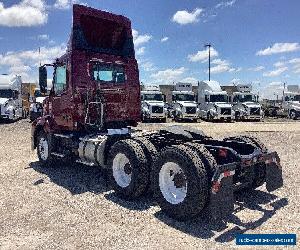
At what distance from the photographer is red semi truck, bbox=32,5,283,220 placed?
18.9ft

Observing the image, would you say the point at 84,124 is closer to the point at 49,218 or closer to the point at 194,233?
the point at 49,218

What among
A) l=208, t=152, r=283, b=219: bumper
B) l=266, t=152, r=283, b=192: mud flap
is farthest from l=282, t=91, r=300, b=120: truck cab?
l=208, t=152, r=283, b=219: bumper

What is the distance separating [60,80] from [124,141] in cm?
330

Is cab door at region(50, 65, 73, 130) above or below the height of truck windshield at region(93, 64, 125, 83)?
below

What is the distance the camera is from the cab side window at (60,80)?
30.3ft

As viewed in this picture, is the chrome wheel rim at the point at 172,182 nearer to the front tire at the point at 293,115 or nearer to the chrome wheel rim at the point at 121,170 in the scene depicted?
the chrome wheel rim at the point at 121,170

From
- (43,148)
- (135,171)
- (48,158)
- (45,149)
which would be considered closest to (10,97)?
(43,148)

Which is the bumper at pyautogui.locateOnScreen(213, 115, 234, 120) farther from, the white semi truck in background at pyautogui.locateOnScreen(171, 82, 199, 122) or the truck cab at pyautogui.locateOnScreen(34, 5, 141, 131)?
the truck cab at pyautogui.locateOnScreen(34, 5, 141, 131)

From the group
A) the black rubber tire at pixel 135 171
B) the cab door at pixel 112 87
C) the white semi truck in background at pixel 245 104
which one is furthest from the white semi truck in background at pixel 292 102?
the black rubber tire at pixel 135 171

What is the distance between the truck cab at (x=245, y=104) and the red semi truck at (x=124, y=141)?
75.5 feet

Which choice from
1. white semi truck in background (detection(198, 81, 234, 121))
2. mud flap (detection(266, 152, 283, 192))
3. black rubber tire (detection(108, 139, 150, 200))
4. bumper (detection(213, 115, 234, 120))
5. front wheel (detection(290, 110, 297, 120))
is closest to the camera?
mud flap (detection(266, 152, 283, 192))

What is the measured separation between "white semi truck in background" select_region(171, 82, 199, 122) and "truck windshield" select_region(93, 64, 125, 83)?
1956 cm

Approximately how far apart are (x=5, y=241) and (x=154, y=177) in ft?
8.82

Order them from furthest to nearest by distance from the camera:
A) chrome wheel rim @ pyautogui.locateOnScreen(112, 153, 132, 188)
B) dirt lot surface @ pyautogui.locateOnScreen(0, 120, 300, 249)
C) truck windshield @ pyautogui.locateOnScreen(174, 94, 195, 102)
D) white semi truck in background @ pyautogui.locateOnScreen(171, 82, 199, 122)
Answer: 1. truck windshield @ pyautogui.locateOnScreen(174, 94, 195, 102)
2. white semi truck in background @ pyautogui.locateOnScreen(171, 82, 199, 122)
3. chrome wheel rim @ pyautogui.locateOnScreen(112, 153, 132, 188)
4. dirt lot surface @ pyautogui.locateOnScreen(0, 120, 300, 249)
